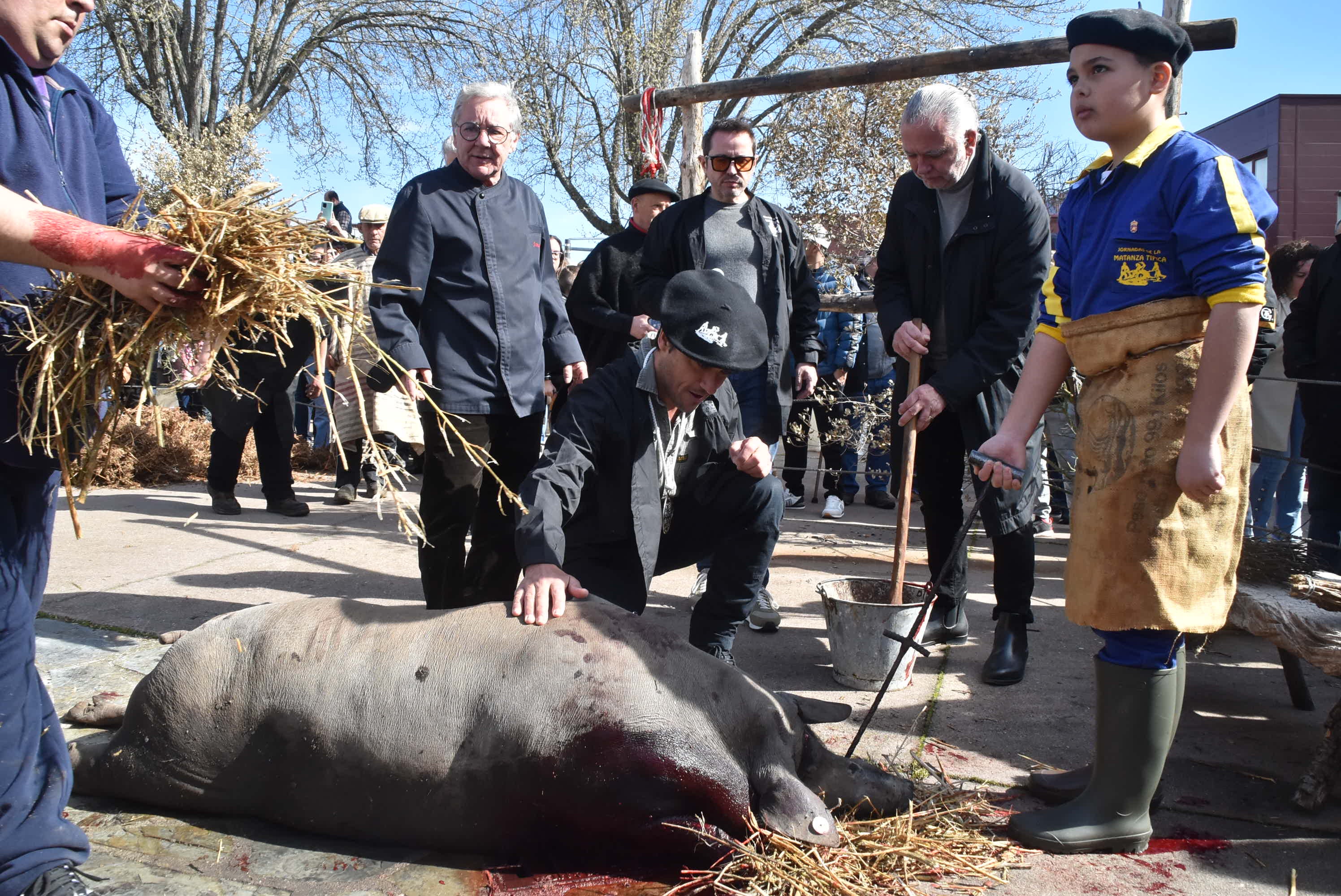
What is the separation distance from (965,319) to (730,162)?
51.8 inches

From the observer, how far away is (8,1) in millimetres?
1932

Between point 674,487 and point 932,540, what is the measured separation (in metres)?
1.35

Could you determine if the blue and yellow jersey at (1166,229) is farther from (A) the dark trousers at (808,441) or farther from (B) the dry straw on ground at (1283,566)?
(A) the dark trousers at (808,441)

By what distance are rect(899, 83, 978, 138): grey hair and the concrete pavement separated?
82.0 inches

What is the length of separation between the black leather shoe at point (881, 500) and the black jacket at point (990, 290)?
3.86m

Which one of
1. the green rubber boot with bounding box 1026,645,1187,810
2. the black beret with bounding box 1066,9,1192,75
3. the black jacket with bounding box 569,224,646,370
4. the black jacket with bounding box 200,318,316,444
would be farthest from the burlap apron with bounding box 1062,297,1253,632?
the black jacket with bounding box 200,318,316,444

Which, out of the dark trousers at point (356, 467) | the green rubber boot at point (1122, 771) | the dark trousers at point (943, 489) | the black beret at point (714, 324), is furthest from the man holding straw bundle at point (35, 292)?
the dark trousers at point (356, 467)

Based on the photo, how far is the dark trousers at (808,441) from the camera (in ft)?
23.0

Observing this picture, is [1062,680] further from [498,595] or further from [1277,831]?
[498,595]

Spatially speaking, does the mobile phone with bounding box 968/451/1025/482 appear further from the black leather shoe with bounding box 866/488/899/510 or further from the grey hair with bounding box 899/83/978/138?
the black leather shoe with bounding box 866/488/899/510


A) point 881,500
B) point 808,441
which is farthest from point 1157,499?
point 881,500

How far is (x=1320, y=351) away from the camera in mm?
5098

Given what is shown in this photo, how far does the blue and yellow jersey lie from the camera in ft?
7.32

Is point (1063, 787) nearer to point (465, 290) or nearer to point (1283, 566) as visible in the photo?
point (1283, 566)
